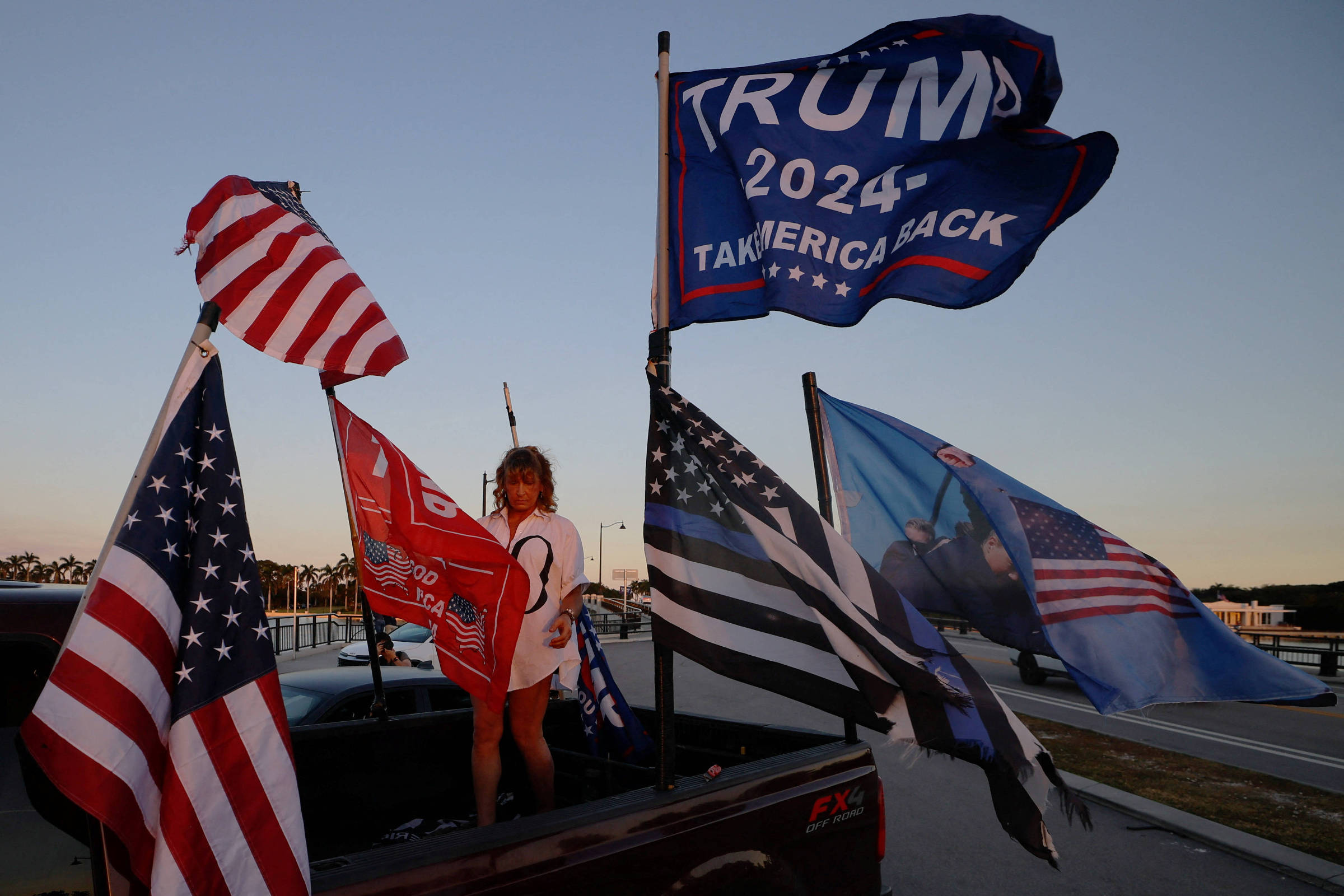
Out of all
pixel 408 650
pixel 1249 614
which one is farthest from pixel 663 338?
pixel 1249 614

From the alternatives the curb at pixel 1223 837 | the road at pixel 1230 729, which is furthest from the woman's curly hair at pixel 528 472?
the road at pixel 1230 729

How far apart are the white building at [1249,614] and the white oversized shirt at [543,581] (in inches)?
859

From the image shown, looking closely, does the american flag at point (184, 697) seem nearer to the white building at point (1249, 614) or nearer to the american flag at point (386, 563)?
the american flag at point (386, 563)

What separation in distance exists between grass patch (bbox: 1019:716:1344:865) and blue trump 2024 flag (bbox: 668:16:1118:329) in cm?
539

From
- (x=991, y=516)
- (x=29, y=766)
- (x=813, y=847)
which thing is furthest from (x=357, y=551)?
(x=991, y=516)

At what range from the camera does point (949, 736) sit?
2383mm

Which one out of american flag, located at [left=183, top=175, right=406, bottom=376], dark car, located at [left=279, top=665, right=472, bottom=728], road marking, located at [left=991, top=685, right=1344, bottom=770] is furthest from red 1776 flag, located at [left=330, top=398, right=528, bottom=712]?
road marking, located at [left=991, top=685, right=1344, bottom=770]

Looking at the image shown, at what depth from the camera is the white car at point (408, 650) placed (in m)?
12.7

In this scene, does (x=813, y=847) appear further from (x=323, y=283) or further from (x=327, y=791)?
(x=323, y=283)

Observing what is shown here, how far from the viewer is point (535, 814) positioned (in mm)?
3004

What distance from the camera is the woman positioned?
310cm

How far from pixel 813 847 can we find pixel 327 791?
2.25 m

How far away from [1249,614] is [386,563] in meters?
40.4

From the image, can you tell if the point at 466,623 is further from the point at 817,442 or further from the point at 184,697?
the point at 817,442
